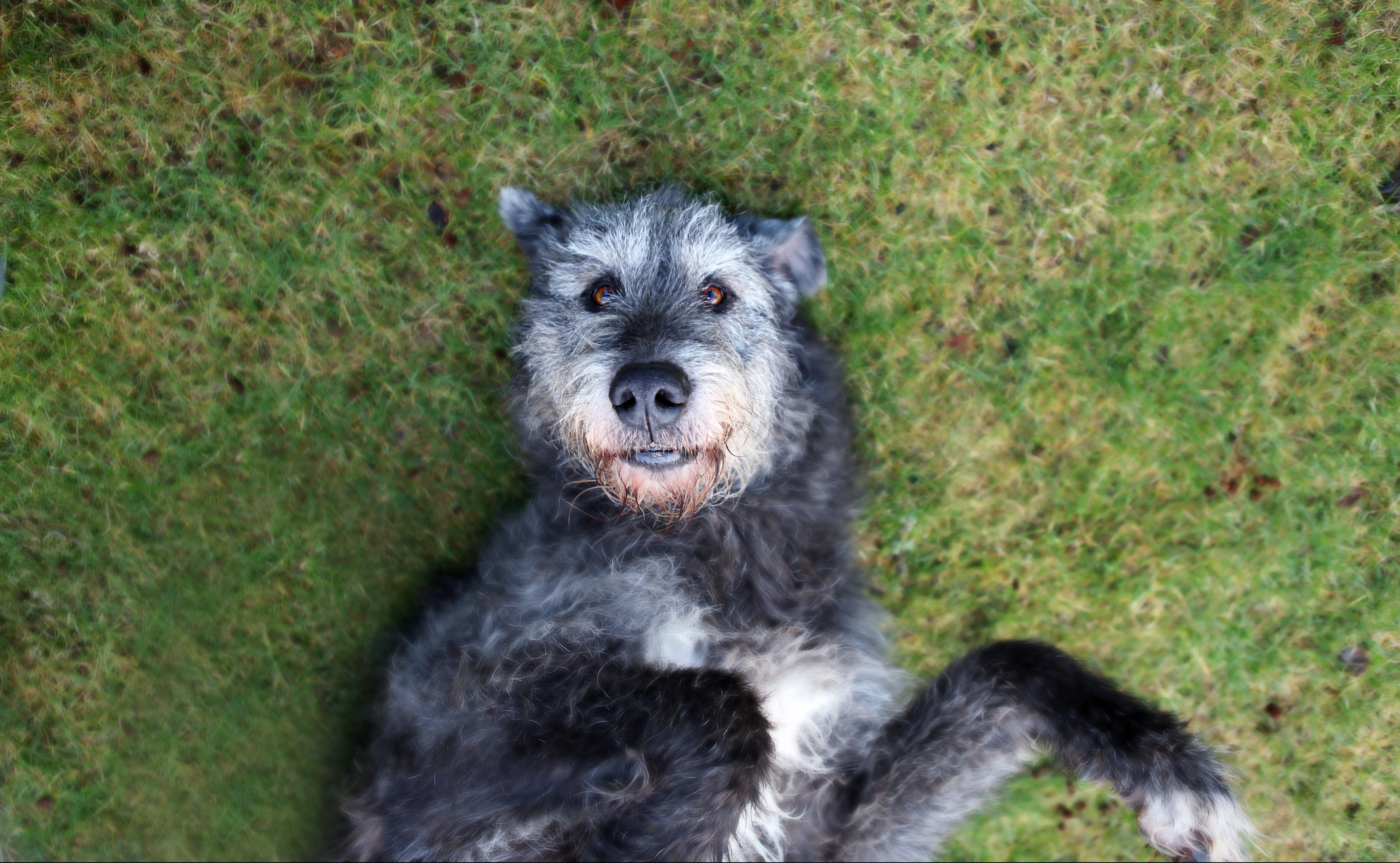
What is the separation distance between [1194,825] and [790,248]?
2.89 meters

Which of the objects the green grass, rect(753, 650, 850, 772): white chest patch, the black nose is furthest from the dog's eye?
rect(753, 650, 850, 772): white chest patch

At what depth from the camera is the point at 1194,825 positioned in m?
3.28

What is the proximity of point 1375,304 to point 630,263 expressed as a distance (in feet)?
12.3

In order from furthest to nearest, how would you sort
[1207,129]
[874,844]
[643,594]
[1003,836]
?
[1003,836] < [1207,129] < [874,844] < [643,594]

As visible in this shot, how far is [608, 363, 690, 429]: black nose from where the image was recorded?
3.00 m

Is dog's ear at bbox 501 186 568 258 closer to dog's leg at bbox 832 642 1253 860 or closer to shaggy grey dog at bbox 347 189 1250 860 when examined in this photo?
shaggy grey dog at bbox 347 189 1250 860

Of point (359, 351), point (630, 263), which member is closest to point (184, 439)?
point (359, 351)

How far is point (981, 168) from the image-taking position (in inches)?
170

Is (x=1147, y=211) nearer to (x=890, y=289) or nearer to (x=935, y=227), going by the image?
(x=935, y=227)

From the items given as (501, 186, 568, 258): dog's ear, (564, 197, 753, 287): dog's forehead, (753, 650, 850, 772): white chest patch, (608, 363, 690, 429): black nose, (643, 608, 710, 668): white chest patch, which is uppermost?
(564, 197, 753, 287): dog's forehead

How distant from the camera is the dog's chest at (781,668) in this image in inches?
137

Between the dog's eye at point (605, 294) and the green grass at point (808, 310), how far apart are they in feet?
3.09

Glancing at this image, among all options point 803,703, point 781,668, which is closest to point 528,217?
point 781,668

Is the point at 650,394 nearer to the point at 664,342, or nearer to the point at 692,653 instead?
the point at 664,342
